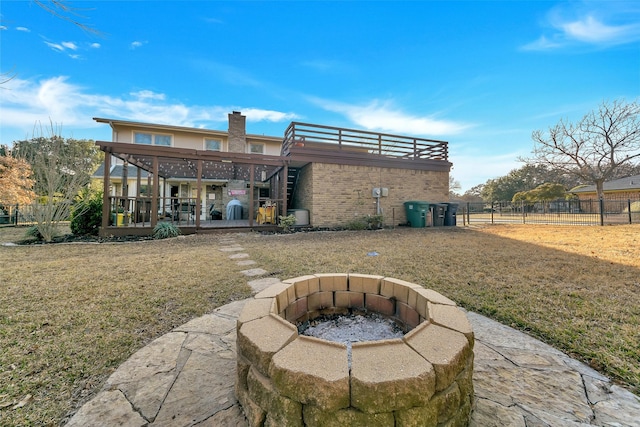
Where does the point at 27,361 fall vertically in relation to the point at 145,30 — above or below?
below

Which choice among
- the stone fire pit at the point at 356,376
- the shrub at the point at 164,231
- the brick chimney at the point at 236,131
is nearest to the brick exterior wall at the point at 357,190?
the shrub at the point at 164,231

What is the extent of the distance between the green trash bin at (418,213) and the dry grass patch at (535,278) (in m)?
3.80

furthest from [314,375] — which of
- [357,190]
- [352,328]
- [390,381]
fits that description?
[357,190]

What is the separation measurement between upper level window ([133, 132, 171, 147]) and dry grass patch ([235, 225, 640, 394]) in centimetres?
1315

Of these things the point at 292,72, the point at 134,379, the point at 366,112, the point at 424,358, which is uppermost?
the point at 292,72

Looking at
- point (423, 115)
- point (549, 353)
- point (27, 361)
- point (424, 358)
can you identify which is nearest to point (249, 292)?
point (27, 361)

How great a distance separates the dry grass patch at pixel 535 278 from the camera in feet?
6.34

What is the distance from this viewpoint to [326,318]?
206cm

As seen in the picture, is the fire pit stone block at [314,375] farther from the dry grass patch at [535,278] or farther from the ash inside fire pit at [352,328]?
the dry grass patch at [535,278]

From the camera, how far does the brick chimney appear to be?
44.9 feet

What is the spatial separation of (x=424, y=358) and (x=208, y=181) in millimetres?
15458

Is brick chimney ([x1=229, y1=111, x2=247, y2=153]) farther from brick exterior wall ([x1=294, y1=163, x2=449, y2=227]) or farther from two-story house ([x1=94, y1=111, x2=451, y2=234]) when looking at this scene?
brick exterior wall ([x1=294, y1=163, x2=449, y2=227])

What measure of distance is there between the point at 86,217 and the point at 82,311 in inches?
310

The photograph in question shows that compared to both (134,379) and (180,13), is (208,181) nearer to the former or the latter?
(180,13)
